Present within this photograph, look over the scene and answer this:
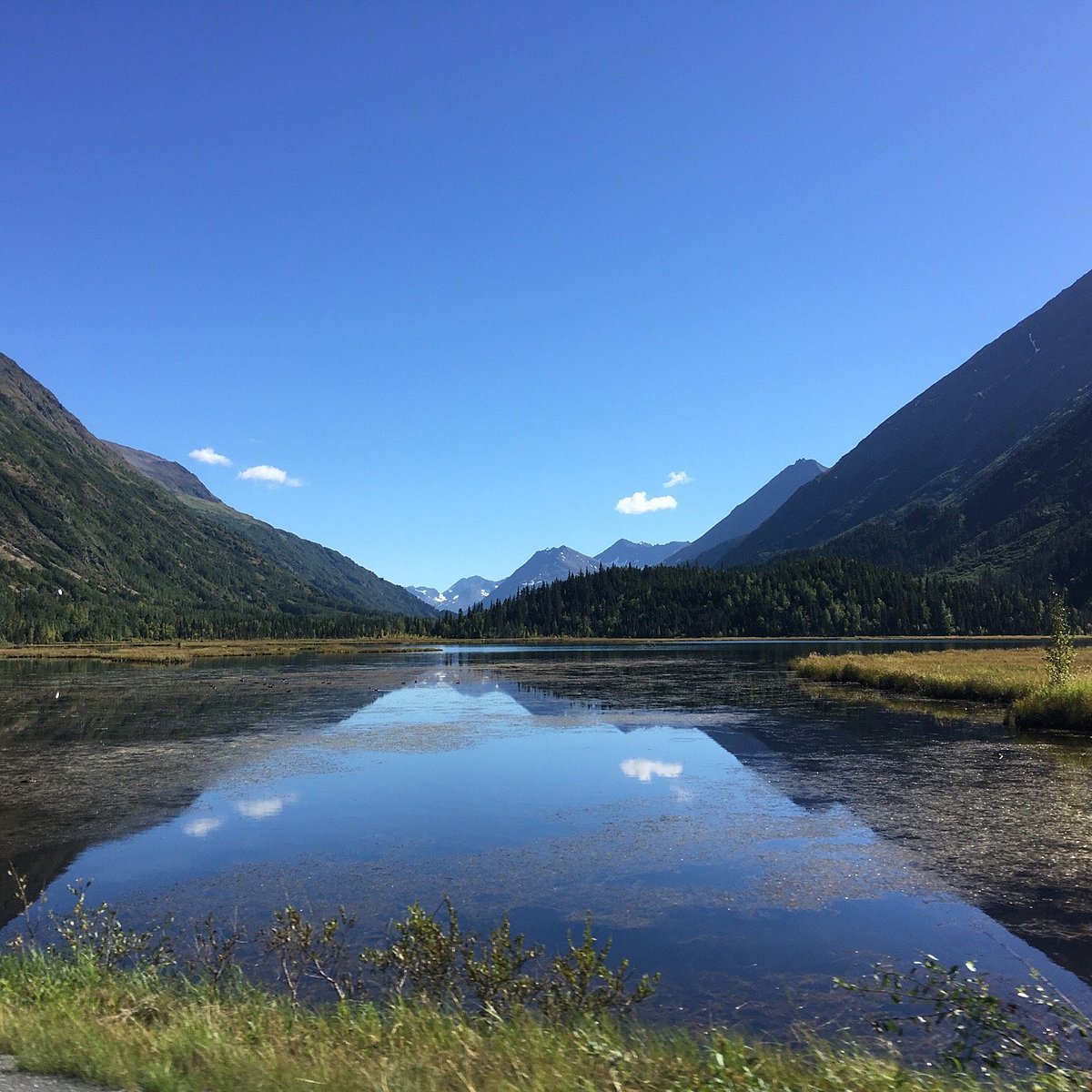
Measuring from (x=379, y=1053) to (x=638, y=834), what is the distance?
1640cm

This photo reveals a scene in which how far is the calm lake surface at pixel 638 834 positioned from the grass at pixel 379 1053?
11.4 feet

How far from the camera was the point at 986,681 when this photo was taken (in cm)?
5856

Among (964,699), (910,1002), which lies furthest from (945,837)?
(964,699)

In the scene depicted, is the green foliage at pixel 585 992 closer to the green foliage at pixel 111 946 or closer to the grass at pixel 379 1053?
the grass at pixel 379 1053

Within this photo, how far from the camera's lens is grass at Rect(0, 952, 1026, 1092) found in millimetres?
8258

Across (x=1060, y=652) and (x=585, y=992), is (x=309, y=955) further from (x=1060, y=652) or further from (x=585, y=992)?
(x=1060, y=652)

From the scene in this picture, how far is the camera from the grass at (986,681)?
43.8 m

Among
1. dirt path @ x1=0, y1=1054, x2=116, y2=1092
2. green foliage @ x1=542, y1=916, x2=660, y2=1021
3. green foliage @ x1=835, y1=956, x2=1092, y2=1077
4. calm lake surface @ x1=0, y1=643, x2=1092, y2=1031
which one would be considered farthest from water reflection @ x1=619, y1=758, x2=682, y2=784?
dirt path @ x1=0, y1=1054, x2=116, y2=1092

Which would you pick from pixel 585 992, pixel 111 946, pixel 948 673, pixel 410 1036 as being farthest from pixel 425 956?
pixel 948 673

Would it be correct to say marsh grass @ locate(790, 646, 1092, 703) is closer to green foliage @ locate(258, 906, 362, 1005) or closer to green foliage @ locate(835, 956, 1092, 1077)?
green foliage @ locate(835, 956, 1092, 1077)

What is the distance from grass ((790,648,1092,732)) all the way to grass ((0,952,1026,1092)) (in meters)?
40.6

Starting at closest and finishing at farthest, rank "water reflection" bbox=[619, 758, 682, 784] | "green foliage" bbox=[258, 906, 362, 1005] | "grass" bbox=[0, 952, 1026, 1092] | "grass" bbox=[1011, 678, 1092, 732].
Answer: "grass" bbox=[0, 952, 1026, 1092] < "green foliage" bbox=[258, 906, 362, 1005] < "water reflection" bbox=[619, 758, 682, 784] < "grass" bbox=[1011, 678, 1092, 732]

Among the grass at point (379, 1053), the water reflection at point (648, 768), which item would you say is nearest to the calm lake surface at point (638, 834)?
the water reflection at point (648, 768)

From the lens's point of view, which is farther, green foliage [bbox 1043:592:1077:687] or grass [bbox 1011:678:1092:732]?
green foliage [bbox 1043:592:1077:687]
